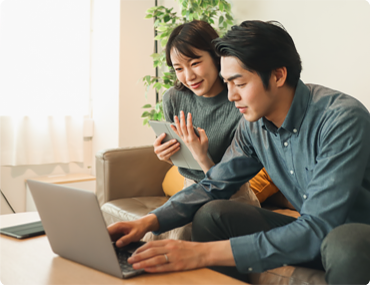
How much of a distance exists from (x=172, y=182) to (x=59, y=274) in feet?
4.62

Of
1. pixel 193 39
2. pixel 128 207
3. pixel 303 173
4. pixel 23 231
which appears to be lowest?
pixel 128 207

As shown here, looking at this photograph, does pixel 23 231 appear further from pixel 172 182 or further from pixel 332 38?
pixel 332 38

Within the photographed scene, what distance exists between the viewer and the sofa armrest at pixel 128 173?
2193 mm

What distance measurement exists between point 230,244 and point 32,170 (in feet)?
8.40

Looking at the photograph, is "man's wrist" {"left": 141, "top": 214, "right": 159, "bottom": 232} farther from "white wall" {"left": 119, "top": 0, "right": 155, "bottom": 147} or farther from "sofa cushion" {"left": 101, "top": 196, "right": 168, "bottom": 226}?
"white wall" {"left": 119, "top": 0, "right": 155, "bottom": 147}

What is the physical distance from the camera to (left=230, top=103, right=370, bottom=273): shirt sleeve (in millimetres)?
921

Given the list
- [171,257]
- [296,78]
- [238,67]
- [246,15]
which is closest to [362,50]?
[246,15]

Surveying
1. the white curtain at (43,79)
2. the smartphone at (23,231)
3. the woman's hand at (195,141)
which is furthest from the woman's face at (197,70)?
the white curtain at (43,79)

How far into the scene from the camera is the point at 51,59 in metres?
3.12

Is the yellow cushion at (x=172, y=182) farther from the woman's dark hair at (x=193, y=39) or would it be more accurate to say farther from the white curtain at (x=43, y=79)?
the white curtain at (x=43, y=79)

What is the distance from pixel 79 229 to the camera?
88cm

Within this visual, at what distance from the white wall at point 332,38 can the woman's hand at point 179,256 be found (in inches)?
52.5

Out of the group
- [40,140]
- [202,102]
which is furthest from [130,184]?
[40,140]

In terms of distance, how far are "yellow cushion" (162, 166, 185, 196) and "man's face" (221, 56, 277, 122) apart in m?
1.15
